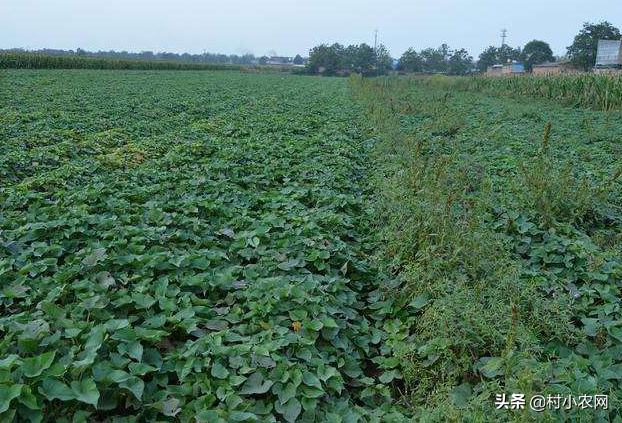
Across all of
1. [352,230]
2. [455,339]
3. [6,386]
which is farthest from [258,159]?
[6,386]

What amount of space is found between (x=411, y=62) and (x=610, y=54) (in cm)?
4638

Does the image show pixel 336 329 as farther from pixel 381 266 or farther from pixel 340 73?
pixel 340 73

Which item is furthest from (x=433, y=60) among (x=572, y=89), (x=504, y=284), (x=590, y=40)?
(x=504, y=284)

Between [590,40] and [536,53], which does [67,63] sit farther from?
[536,53]

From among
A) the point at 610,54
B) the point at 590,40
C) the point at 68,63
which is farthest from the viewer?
the point at 590,40

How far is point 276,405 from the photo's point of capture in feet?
8.20

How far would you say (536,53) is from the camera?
277ft

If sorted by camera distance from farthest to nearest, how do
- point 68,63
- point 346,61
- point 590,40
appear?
1. point 346,61
2. point 590,40
3. point 68,63

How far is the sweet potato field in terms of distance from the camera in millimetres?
2504

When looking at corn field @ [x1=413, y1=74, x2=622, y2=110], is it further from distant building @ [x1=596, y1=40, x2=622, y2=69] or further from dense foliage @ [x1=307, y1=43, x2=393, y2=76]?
dense foliage @ [x1=307, y1=43, x2=393, y2=76]

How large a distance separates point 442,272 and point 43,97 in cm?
1605

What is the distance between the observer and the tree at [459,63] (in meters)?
89.4

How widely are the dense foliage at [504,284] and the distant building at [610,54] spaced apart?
49.6m

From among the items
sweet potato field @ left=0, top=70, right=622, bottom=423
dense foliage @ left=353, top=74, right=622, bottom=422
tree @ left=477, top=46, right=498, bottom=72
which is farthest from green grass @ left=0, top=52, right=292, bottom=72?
tree @ left=477, top=46, right=498, bottom=72
